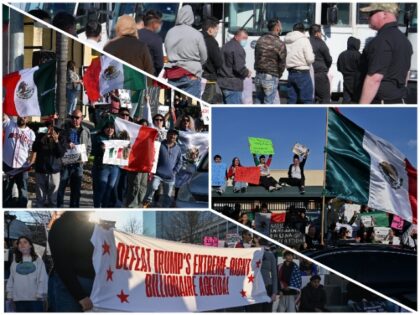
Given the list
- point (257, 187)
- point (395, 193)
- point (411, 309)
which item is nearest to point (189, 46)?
point (257, 187)

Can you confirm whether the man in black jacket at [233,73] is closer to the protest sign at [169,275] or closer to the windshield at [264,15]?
the windshield at [264,15]

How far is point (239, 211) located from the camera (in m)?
15.6

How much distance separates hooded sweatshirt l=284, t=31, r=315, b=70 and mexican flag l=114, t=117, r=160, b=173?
168 centimetres

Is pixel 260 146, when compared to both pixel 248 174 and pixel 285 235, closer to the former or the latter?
pixel 248 174

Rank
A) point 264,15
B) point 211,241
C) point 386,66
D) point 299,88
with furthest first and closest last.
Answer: point 264,15, point 211,241, point 299,88, point 386,66

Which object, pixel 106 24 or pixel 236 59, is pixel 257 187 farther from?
pixel 106 24

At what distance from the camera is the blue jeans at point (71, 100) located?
15516mm

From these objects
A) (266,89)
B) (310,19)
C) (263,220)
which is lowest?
(263,220)

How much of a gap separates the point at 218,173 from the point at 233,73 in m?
1.10

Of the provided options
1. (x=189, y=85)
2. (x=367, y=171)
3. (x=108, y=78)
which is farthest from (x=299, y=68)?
(x=108, y=78)

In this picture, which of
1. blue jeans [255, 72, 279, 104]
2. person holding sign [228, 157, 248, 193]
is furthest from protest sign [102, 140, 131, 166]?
blue jeans [255, 72, 279, 104]

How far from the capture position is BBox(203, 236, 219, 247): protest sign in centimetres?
1569

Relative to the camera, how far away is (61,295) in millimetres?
15586

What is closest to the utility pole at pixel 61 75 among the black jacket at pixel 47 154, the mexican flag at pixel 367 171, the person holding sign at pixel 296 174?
the black jacket at pixel 47 154
